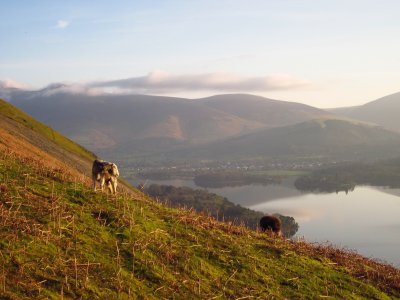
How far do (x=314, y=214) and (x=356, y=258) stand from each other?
332ft

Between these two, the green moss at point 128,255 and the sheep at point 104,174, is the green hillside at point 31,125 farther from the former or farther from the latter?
the green moss at point 128,255

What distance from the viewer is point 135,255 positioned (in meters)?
11.6

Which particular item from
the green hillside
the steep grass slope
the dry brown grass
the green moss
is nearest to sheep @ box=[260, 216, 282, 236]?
the dry brown grass

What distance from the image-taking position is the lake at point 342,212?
80.7 m

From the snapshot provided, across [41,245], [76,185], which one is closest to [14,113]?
[76,185]

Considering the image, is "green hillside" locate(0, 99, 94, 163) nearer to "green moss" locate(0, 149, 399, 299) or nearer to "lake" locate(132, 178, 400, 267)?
"lake" locate(132, 178, 400, 267)

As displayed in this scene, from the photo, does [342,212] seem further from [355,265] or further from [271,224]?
[355,265]

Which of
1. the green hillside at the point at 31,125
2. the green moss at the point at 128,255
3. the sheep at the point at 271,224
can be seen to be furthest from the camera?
the green hillside at the point at 31,125

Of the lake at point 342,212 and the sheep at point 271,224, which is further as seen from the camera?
the lake at point 342,212

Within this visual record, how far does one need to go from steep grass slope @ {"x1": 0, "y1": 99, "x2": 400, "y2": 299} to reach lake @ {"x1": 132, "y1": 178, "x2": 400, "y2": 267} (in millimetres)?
40743

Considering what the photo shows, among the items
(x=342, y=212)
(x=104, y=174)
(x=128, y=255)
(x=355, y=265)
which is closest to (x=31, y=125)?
(x=104, y=174)

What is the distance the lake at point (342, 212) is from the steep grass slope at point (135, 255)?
4074cm

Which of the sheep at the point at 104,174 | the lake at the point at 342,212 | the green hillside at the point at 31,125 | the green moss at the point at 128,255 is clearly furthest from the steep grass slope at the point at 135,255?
the green hillside at the point at 31,125

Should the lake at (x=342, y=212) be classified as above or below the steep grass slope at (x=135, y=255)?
below
